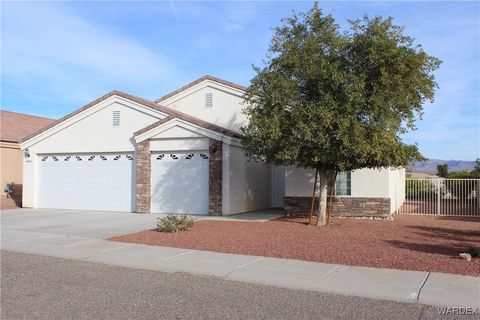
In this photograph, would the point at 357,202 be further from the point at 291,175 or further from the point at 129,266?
the point at 129,266

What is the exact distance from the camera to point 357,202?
59.3ft

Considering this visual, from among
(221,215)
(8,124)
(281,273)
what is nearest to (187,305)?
(281,273)

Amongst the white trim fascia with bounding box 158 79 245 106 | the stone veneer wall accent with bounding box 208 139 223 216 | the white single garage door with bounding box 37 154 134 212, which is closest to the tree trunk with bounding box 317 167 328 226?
the stone veneer wall accent with bounding box 208 139 223 216

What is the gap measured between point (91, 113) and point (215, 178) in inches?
270

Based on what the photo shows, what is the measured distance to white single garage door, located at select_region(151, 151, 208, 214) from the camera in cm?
1919

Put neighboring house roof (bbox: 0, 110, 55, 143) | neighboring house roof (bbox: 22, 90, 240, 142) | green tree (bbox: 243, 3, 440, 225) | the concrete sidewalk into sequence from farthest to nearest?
neighboring house roof (bbox: 0, 110, 55, 143) → neighboring house roof (bbox: 22, 90, 240, 142) → green tree (bbox: 243, 3, 440, 225) → the concrete sidewalk

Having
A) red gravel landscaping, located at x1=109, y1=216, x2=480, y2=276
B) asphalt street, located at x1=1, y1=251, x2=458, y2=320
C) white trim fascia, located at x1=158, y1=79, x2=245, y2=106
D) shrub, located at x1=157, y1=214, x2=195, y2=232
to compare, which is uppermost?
white trim fascia, located at x1=158, y1=79, x2=245, y2=106

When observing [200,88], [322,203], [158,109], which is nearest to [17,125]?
[200,88]

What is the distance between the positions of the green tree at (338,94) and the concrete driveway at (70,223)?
495 cm

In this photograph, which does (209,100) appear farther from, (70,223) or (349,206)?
(70,223)

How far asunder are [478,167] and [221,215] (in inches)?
764

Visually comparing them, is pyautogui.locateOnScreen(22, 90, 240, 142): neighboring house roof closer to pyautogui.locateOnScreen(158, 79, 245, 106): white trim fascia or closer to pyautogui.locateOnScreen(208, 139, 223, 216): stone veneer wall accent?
pyautogui.locateOnScreen(208, 139, 223, 216): stone veneer wall accent

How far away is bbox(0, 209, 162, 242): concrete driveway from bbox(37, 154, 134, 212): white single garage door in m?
0.75

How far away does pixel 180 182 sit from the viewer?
64.1 ft
